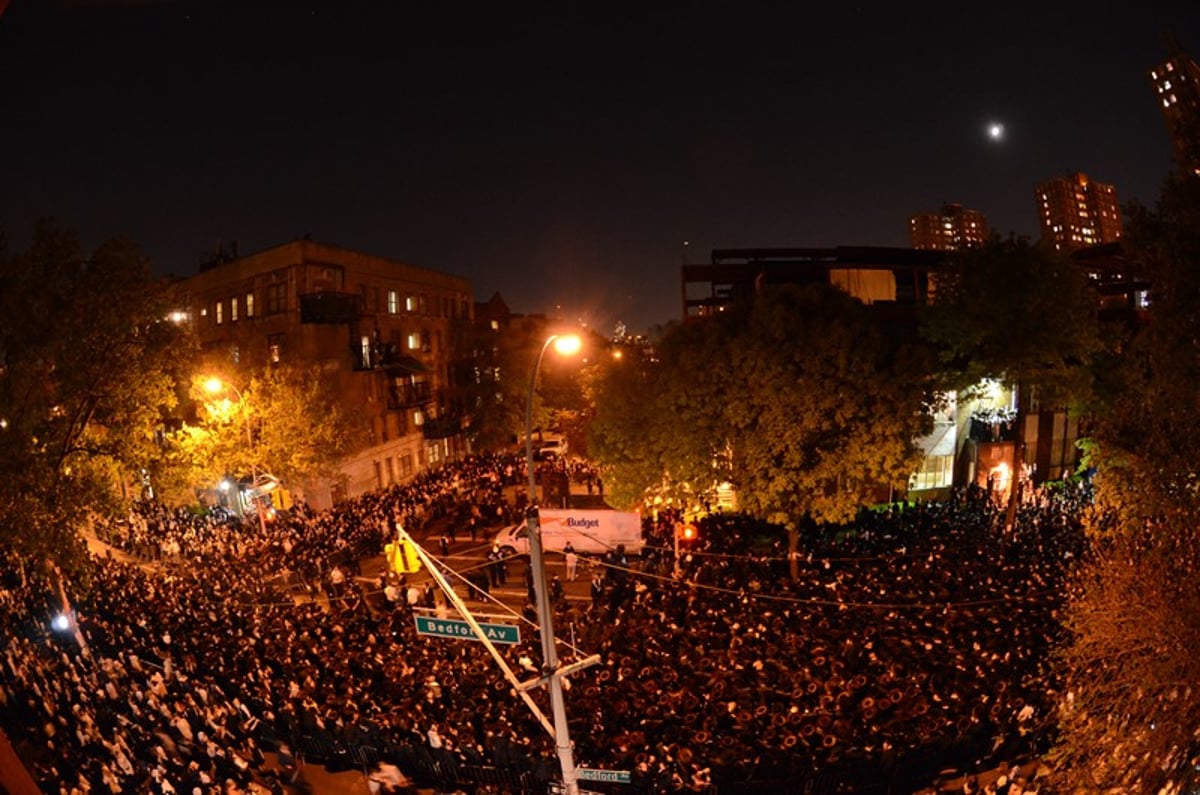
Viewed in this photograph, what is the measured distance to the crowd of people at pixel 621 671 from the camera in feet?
39.3

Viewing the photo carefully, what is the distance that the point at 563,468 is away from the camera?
3609 cm

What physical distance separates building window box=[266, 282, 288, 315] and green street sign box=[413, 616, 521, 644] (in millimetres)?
29878

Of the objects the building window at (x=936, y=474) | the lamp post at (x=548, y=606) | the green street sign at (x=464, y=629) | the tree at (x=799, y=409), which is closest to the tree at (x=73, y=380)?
the green street sign at (x=464, y=629)

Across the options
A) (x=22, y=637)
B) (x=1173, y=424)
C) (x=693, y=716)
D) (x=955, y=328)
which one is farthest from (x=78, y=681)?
(x=955, y=328)

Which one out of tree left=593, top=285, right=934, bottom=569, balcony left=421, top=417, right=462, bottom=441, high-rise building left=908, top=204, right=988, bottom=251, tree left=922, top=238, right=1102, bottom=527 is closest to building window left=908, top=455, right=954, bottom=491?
tree left=922, top=238, right=1102, bottom=527

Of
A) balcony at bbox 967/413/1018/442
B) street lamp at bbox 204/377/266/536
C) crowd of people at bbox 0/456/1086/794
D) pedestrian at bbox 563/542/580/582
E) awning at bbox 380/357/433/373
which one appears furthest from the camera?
awning at bbox 380/357/433/373

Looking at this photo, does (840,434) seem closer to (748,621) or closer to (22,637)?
(748,621)

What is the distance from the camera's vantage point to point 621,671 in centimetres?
1409

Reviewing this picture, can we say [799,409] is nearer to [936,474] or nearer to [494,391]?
[936,474]

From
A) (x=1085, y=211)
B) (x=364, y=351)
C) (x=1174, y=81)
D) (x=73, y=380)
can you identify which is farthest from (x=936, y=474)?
(x=1085, y=211)

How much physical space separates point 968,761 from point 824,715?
272 centimetres

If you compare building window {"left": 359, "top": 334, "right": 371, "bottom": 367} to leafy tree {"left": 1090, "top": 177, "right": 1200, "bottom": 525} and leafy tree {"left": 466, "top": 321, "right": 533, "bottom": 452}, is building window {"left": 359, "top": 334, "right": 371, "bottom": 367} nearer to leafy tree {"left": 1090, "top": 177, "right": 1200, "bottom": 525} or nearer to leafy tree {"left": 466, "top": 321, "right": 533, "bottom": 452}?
leafy tree {"left": 466, "top": 321, "right": 533, "bottom": 452}

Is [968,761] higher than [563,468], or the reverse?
[563,468]

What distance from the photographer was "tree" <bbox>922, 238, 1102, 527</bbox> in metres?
23.5
